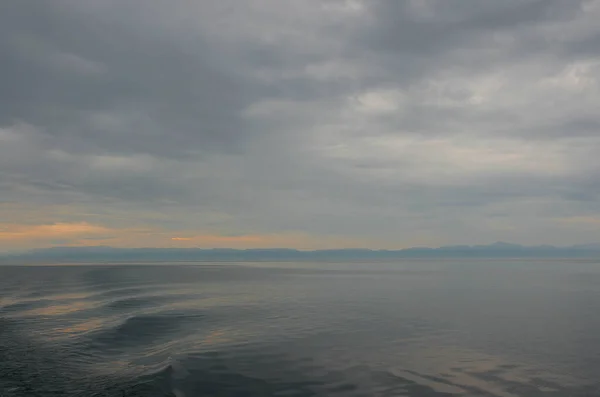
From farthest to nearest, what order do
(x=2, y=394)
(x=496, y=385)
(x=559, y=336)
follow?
(x=559, y=336) < (x=496, y=385) < (x=2, y=394)

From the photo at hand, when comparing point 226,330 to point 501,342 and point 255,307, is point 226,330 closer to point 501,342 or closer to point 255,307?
point 255,307

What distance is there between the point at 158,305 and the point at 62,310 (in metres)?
10.8

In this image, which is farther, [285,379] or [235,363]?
[235,363]

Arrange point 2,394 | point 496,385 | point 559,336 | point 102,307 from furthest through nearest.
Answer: point 102,307
point 559,336
point 496,385
point 2,394

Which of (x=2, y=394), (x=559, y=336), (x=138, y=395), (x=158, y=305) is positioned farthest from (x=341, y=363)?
(x=158, y=305)

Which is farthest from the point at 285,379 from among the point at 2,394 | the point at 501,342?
the point at 501,342

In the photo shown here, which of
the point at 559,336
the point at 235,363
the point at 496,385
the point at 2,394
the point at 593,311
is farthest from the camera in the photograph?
the point at 593,311

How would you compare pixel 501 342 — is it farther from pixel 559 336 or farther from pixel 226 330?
pixel 226 330

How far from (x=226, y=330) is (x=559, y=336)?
2733 centimetres

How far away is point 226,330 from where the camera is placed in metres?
35.8

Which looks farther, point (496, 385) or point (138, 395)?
point (496, 385)

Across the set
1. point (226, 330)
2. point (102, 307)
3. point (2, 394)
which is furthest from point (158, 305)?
point (2, 394)

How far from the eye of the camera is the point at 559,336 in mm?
33781

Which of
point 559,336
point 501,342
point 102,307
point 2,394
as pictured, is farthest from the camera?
point 102,307
